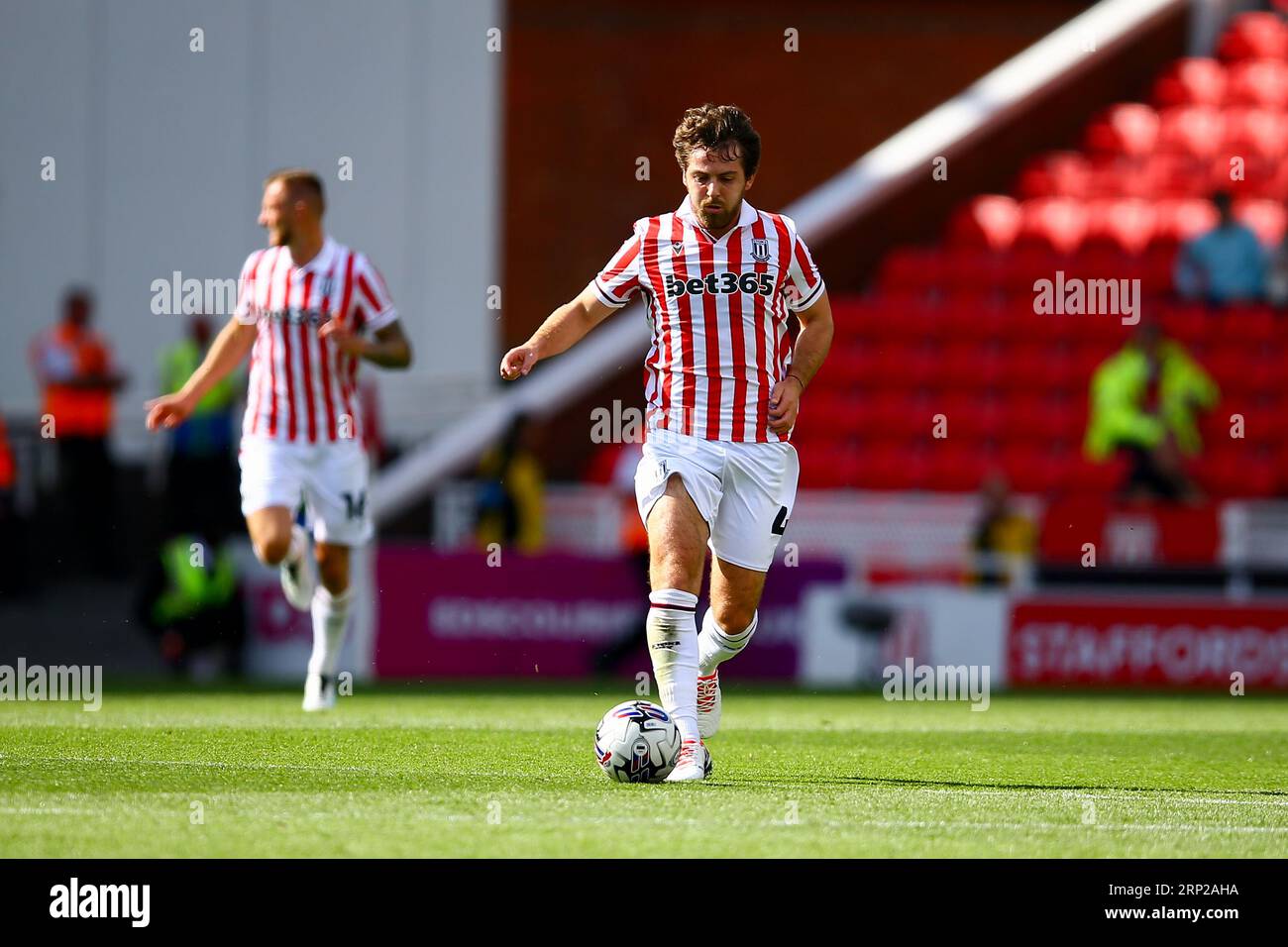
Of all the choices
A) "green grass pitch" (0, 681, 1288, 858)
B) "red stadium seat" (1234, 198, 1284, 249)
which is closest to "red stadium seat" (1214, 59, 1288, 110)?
"red stadium seat" (1234, 198, 1284, 249)

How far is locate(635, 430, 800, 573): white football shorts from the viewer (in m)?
7.36

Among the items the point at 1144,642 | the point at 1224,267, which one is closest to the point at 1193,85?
the point at 1224,267

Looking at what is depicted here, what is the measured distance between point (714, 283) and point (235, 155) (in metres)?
14.8

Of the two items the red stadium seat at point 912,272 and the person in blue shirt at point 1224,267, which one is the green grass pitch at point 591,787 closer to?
the person in blue shirt at point 1224,267

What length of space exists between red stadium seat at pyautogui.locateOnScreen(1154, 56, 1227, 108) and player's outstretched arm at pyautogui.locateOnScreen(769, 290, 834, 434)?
49.2 feet

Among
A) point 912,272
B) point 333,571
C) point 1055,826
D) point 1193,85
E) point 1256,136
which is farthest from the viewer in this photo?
point 1193,85

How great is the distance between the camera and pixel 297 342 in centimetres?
1009

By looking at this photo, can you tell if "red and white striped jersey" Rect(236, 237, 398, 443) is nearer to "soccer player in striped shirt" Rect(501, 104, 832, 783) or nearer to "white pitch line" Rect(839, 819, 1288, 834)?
"soccer player in striped shirt" Rect(501, 104, 832, 783)

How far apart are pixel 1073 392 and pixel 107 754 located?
1208 cm

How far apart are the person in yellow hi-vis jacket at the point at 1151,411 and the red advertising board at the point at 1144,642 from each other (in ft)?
4.91

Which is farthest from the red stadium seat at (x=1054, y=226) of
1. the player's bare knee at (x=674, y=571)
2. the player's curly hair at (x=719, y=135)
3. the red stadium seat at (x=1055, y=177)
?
the player's bare knee at (x=674, y=571)

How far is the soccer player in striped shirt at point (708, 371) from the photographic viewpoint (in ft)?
23.7

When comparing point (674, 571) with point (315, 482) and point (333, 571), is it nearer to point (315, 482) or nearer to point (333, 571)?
point (315, 482)
